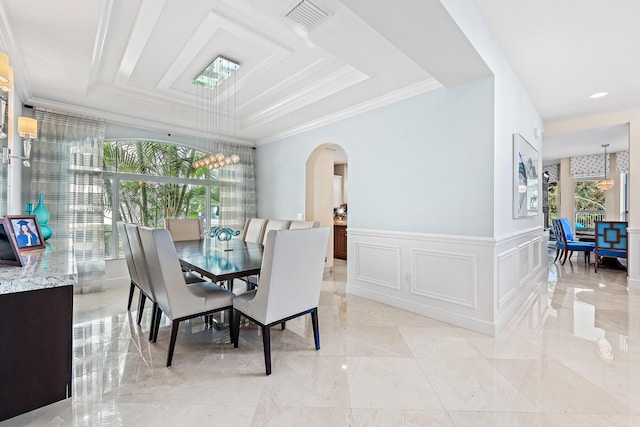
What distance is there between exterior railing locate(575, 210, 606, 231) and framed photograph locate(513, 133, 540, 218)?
4.98 metres

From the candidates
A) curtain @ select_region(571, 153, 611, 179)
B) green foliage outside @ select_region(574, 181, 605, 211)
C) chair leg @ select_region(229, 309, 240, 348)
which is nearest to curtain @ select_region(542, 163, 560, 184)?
green foliage outside @ select_region(574, 181, 605, 211)

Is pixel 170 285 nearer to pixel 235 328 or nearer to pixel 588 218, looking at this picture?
pixel 235 328

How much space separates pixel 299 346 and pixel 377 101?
2877 mm

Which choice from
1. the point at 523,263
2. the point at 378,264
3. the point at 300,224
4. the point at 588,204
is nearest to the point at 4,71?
the point at 300,224

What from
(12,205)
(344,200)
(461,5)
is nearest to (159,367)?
(12,205)

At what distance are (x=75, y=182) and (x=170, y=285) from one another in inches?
114

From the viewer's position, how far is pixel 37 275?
1.38m

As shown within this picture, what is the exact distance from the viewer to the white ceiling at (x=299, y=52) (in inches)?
78.9

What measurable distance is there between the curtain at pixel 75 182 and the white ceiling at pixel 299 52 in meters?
0.26

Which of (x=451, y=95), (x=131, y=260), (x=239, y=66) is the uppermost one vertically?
(x=239, y=66)

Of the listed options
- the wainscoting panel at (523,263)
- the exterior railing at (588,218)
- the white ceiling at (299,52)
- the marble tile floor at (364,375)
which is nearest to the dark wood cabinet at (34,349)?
the marble tile floor at (364,375)

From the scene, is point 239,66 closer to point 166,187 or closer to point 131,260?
point 131,260

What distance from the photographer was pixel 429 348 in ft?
7.74

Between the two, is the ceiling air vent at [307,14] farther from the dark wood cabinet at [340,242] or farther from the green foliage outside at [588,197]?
the green foliage outside at [588,197]
